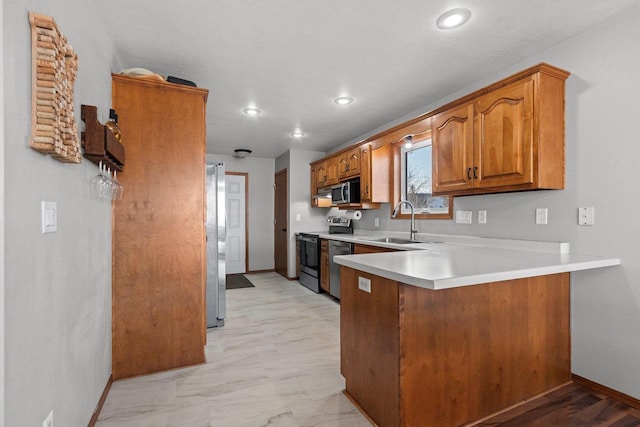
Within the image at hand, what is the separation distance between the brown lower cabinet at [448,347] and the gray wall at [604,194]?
19 cm

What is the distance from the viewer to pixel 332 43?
7.36 feet

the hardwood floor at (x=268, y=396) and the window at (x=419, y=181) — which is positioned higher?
the window at (x=419, y=181)

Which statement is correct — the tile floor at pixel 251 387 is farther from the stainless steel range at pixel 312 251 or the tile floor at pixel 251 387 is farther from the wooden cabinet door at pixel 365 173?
the wooden cabinet door at pixel 365 173

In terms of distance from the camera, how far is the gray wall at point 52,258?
91 centimetres

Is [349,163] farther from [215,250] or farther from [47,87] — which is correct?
[47,87]

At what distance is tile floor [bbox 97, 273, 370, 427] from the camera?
177cm

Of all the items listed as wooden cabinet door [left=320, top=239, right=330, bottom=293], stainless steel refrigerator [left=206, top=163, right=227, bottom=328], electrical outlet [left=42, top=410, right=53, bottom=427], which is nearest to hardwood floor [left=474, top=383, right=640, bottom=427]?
electrical outlet [left=42, top=410, right=53, bottom=427]

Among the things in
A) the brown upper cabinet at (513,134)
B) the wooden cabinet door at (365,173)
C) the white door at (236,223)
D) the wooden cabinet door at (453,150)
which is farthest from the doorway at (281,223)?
the brown upper cabinet at (513,134)

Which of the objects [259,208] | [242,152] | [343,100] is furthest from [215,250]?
[259,208]

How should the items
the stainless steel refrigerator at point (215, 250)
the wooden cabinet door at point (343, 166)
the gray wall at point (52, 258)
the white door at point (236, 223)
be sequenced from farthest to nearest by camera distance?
1. the white door at point (236, 223)
2. the wooden cabinet door at point (343, 166)
3. the stainless steel refrigerator at point (215, 250)
4. the gray wall at point (52, 258)

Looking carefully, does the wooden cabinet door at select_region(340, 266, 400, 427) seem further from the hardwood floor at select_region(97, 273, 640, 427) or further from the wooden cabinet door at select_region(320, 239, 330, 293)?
the wooden cabinet door at select_region(320, 239, 330, 293)

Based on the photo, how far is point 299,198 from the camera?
5621 millimetres

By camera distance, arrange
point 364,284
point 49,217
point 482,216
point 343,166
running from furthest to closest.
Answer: point 343,166 < point 482,216 < point 364,284 < point 49,217

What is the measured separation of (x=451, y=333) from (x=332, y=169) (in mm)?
3568
